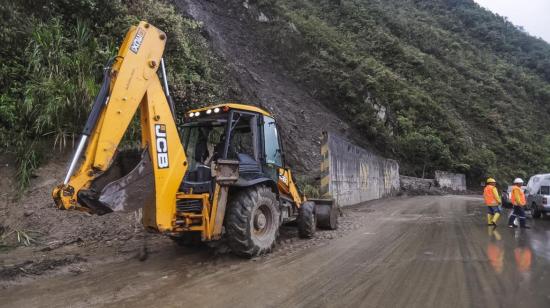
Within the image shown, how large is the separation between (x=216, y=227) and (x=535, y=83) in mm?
68385

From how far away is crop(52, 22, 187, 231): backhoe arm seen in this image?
5105 millimetres

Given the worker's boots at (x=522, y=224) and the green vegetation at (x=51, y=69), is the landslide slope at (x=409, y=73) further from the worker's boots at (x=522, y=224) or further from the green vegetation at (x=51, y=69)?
the worker's boots at (x=522, y=224)

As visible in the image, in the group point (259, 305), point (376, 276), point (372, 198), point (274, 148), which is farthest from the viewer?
point (372, 198)

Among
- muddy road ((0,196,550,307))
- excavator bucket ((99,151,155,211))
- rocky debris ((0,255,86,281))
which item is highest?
excavator bucket ((99,151,155,211))

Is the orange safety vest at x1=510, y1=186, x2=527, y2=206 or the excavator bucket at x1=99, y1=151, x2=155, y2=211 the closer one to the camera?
the excavator bucket at x1=99, y1=151, x2=155, y2=211

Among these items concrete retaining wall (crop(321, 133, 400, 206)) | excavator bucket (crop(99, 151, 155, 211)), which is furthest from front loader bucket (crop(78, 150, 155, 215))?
concrete retaining wall (crop(321, 133, 400, 206))

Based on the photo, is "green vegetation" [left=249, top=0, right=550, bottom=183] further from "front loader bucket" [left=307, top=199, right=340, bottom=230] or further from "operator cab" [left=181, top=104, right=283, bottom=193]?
"operator cab" [left=181, top=104, right=283, bottom=193]

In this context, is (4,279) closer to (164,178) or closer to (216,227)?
(164,178)

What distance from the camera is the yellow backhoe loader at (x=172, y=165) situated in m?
5.22

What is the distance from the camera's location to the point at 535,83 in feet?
203

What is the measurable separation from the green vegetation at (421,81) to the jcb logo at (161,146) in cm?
2230

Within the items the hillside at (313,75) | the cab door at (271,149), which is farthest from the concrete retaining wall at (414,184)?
the cab door at (271,149)

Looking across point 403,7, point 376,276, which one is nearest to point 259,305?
point 376,276

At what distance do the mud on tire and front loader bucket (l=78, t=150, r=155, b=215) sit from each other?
54.0 inches
